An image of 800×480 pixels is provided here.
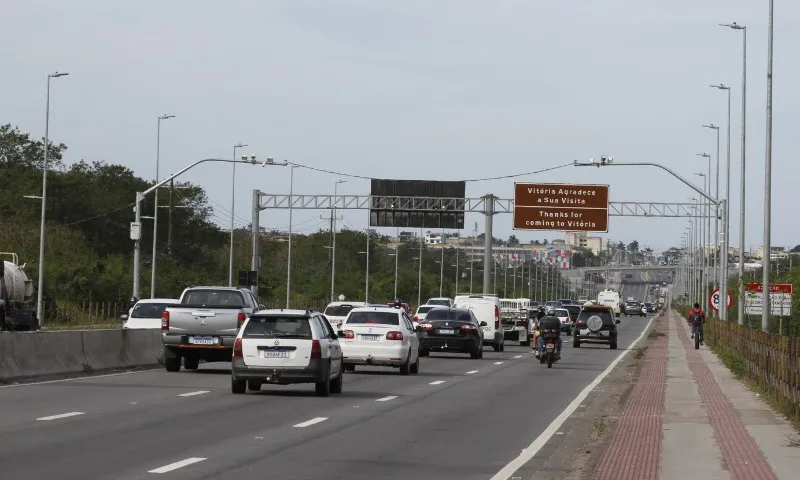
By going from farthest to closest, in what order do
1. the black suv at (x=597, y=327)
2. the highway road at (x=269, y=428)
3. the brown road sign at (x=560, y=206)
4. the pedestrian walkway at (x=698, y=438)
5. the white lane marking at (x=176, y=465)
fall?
Result: 1. the brown road sign at (x=560, y=206)
2. the black suv at (x=597, y=327)
3. the pedestrian walkway at (x=698, y=438)
4. the highway road at (x=269, y=428)
5. the white lane marking at (x=176, y=465)

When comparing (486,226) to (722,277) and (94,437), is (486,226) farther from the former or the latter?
(94,437)

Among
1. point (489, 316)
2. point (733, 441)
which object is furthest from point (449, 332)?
point (733, 441)

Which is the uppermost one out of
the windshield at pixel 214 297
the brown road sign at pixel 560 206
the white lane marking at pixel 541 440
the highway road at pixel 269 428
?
the brown road sign at pixel 560 206

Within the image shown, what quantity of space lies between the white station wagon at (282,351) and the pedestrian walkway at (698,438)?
209 inches

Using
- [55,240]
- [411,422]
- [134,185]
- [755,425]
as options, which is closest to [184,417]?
[411,422]

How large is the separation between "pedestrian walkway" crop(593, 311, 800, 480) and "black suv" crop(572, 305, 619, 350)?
1118 inches

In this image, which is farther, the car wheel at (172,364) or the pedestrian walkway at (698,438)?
the car wheel at (172,364)

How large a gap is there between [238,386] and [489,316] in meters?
29.6

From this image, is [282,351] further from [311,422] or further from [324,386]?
[311,422]

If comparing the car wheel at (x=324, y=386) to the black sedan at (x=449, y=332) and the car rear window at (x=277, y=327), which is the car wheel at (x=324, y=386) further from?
the black sedan at (x=449, y=332)

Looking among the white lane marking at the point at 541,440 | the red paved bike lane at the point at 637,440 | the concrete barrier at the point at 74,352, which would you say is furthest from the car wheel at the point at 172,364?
the red paved bike lane at the point at 637,440

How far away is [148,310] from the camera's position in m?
40.2

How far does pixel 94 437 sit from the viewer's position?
1711 cm

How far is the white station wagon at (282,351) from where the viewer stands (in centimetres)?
2523
